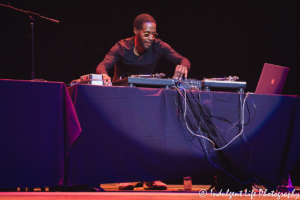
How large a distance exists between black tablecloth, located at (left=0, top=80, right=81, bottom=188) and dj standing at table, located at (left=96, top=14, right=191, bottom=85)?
106cm

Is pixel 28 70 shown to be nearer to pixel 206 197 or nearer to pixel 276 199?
pixel 206 197

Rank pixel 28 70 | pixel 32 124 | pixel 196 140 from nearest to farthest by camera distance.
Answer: pixel 32 124 < pixel 196 140 < pixel 28 70

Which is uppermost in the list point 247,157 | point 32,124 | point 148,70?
point 148,70

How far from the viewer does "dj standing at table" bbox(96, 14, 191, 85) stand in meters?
2.79

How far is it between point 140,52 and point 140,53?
12 millimetres

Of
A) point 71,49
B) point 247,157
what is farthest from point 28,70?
point 247,157

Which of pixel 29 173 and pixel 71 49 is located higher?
pixel 71 49

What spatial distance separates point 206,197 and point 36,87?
3.76 feet

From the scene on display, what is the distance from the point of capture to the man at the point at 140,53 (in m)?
2.78

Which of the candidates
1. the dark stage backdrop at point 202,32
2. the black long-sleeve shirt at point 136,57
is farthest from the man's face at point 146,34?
the dark stage backdrop at point 202,32

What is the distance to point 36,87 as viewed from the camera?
1.67 meters

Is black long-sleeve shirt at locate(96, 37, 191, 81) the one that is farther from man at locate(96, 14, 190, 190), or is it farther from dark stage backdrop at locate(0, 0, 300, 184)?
dark stage backdrop at locate(0, 0, 300, 184)

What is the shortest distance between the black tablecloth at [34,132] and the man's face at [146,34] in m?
1.31

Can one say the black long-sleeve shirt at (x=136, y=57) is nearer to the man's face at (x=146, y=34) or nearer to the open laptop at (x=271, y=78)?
the man's face at (x=146, y=34)
